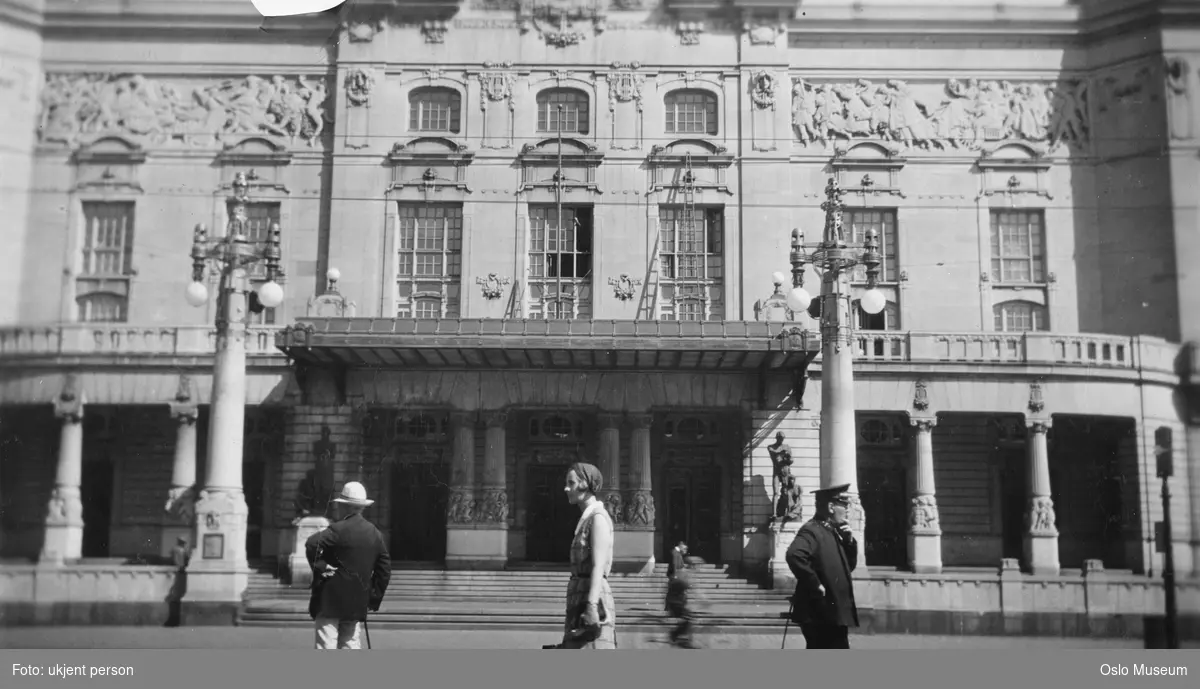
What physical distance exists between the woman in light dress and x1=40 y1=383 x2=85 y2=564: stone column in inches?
222

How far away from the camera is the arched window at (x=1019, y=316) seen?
527 inches

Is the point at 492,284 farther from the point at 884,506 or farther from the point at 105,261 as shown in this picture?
the point at 884,506

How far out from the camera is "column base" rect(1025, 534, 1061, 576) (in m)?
12.6

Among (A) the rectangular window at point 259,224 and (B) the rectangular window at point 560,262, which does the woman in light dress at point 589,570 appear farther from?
(B) the rectangular window at point 560,262

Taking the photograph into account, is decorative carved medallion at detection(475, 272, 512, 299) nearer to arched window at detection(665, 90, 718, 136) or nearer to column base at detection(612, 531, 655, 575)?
arched window at detection(665, 90, 718, 136)

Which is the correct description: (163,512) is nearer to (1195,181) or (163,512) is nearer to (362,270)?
(362,270)

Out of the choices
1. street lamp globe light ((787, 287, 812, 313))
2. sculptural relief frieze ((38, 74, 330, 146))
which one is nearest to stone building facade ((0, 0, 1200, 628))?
sculptural relief frieze ((38, 74, 330, 146))

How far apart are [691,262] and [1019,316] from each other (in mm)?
4370

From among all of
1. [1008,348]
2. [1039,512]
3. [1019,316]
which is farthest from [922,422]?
[1019,316]

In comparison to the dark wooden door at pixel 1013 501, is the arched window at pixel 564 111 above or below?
above

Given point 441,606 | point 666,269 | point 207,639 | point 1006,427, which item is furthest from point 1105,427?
point 207,639

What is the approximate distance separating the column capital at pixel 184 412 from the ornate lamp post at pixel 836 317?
8.03m

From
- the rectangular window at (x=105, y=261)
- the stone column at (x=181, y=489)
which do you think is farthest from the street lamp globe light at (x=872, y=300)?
the stone column at (x=181, y=489)

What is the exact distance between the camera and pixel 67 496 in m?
10.3
